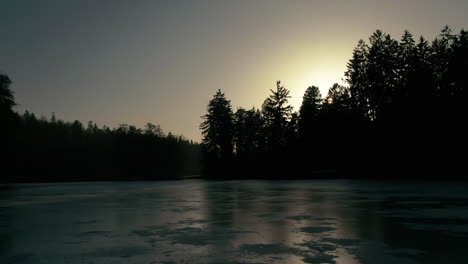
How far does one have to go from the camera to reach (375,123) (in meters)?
66.0

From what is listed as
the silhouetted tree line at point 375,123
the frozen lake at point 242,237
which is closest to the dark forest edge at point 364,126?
the silhouetted tree line at point 375,123

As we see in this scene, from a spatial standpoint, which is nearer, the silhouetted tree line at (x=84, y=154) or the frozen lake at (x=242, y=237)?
the frozen lake at (x=242, y=237)

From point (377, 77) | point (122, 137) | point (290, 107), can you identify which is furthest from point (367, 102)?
point (122, 137)

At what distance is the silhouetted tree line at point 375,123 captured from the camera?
53594 mm

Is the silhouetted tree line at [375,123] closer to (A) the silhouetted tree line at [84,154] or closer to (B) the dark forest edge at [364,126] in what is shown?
(B) the dark forest edge at [364,126]

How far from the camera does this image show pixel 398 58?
68500 millimetres

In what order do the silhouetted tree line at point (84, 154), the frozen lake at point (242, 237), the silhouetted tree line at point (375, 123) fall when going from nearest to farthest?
the frozen lake at point (242, 237), the silhouetted tree line at point (375, 123), the silhouetted tree line at point (84, 154)

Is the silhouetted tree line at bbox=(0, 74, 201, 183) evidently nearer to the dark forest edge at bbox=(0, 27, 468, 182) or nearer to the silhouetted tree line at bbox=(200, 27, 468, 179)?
the dark forest edge at bbox=(0, 27, 468, 182)

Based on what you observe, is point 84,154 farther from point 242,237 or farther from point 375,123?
point 242,237

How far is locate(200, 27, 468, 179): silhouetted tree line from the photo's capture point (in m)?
53.6

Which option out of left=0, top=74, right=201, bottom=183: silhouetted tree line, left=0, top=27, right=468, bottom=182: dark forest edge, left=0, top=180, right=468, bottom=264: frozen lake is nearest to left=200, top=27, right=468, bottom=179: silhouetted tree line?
left=0, top=27, right=468, bottom=182: dark forest edge

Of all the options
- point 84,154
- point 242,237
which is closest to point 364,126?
point 242,237

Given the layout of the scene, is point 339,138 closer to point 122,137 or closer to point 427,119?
point 427,119

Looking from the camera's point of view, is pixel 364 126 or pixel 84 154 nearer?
pixel 364 126
